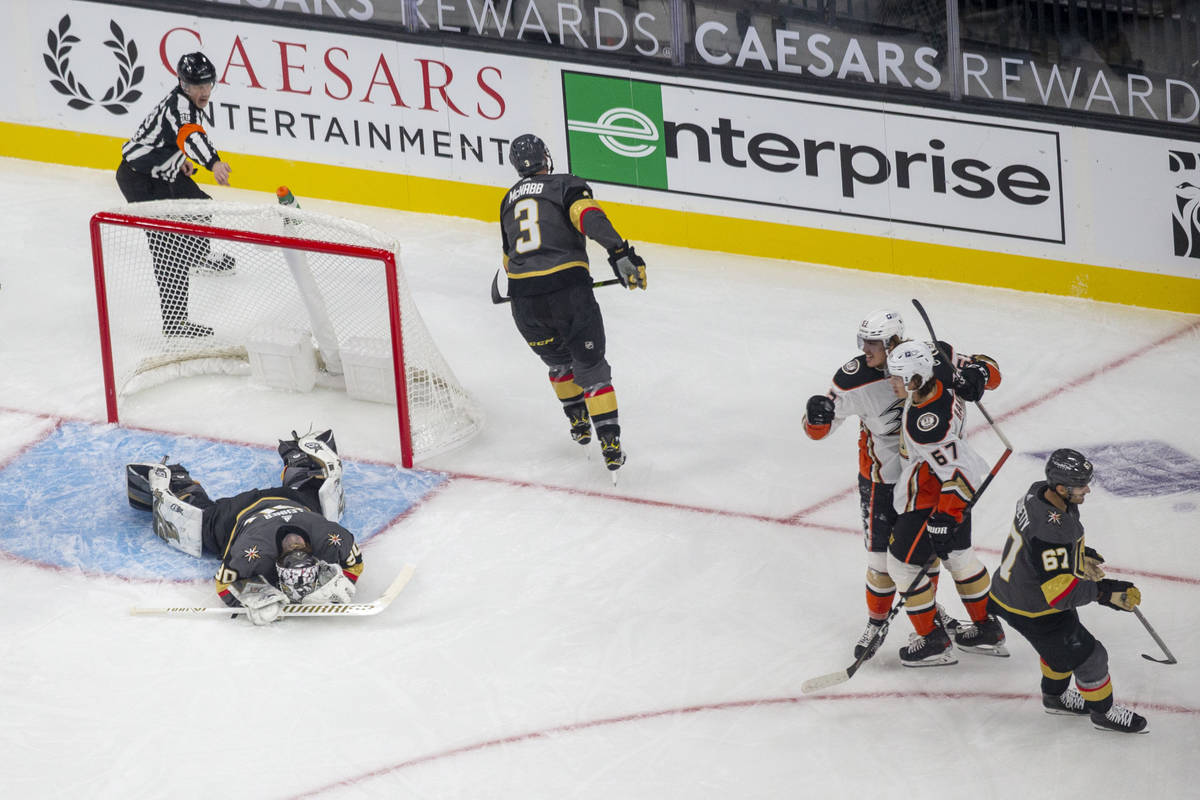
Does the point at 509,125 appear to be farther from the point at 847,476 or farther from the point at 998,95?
the point at 847,476

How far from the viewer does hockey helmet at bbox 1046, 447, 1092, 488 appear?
526 centimetres

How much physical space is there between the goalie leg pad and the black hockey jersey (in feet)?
0.46

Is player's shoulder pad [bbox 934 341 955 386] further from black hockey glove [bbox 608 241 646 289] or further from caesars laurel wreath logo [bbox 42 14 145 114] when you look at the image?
caesars laurel wreath logo [bbox 42 14 145 114]

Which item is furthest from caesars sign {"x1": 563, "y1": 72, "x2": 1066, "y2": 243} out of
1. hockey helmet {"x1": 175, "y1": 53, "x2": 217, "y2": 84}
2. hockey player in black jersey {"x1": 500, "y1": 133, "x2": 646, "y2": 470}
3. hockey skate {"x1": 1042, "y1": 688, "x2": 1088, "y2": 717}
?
hockey skate {"x1": 1042, "y1": 688, "x2": 1088, "y2": 717}

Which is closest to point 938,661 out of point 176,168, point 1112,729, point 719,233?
point 1112,729

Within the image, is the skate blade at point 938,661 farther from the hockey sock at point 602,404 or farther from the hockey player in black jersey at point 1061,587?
the hockey sock at point 602,404

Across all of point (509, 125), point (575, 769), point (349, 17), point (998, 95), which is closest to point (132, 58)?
point (349, 17)

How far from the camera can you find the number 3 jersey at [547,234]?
281 inches

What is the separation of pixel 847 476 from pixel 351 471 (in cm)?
207

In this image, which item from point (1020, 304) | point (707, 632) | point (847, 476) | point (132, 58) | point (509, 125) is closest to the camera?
point (707, 632)

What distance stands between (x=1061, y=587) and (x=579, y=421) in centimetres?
272

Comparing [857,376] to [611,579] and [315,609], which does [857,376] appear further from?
[315,609]

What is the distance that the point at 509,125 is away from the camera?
9938 millimetres

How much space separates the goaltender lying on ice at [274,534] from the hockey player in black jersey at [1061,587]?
91.3 inches
